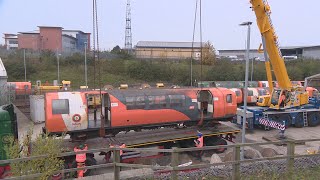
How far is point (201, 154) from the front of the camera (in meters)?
13.0

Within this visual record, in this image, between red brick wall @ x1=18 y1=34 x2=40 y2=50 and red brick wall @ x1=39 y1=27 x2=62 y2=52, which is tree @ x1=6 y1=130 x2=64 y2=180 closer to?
red brick wall @ x1=18 y1=34 x2=40 y2=50

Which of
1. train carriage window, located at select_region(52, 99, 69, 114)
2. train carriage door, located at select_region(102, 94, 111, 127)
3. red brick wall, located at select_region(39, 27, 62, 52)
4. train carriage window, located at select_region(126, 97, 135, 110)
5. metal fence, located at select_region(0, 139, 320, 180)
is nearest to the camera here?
metal fence, located at select_region(0, 139, 320, 180)

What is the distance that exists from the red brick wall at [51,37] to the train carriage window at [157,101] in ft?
196

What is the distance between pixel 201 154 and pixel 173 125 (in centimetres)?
185

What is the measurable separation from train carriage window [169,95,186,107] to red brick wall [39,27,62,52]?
5988 cm

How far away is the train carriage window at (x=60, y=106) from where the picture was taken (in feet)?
37.6

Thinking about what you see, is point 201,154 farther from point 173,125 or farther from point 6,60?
point 6,60

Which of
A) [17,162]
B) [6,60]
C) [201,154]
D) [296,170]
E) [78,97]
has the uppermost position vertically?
[6,60]

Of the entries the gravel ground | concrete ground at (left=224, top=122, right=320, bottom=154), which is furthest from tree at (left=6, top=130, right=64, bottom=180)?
concrete ground at (left=224, top=122, right=320, bottom=154)

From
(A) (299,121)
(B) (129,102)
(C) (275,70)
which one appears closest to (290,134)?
(A) (299,121)

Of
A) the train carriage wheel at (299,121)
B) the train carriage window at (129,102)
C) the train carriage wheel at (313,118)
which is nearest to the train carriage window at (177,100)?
the train carriage window at (129,102)

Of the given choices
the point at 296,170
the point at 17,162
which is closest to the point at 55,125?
the point at 17,162

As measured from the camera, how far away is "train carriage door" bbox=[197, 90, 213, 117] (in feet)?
47.4

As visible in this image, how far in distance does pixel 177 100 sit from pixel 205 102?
7.24 feet
